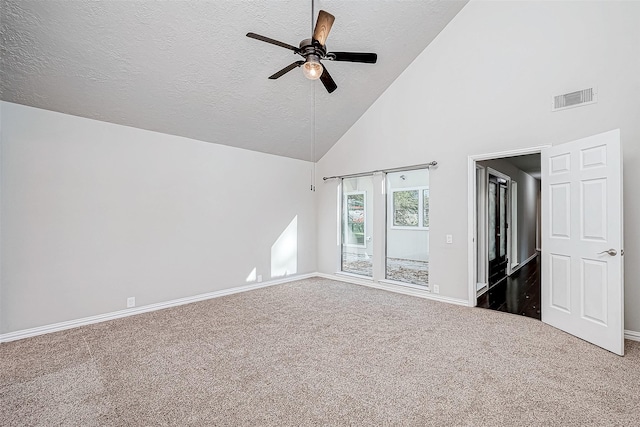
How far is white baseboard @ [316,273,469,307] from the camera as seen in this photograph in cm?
431

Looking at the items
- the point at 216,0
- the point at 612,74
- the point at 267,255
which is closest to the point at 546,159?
the point at 612,74

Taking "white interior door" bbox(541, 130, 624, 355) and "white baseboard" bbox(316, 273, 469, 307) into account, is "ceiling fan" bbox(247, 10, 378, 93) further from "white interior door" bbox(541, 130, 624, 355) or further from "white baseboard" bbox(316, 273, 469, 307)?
"white baseboard" bbox(316, 273, 469, 307)

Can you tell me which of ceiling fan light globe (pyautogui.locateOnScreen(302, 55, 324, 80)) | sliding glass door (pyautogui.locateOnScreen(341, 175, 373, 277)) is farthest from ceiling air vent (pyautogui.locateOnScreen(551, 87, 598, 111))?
ceiling fan light globe (pyautogui.locateOnScreen(302, 55, 324, 80))

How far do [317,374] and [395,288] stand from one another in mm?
2935

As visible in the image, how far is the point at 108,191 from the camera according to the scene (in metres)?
3.70

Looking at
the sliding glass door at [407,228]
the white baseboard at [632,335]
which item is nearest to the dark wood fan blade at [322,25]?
the sliding glass door at [407,228]

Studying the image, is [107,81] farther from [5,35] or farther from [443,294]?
[443,294]

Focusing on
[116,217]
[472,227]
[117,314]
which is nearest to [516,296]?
[472,227]

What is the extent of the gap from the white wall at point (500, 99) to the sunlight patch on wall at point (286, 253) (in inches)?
75.1

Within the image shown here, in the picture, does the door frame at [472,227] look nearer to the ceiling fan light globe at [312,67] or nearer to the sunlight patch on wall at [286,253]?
the ceiling fan light globe at [312,67]

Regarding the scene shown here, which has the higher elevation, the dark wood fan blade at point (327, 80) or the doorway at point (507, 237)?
the dark wood fan blade at point (327, 80)

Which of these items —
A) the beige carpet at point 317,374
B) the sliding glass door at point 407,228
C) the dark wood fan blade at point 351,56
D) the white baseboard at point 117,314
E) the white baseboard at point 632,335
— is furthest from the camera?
the sliding glass door at point 407,228

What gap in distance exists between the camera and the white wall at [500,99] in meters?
3.09

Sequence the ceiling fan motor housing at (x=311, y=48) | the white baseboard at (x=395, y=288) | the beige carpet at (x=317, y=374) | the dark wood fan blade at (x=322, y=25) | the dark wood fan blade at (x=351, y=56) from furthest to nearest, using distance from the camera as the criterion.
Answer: the white baseboard at (x=395, y=288) < the dark wood fan blade at (x=351, y=56) < the ceiling fan motor housing at (x=311, y=48) < the dark wood fan blade at (x=322, y=25) < the beige carpet at (x=317, y=374)
